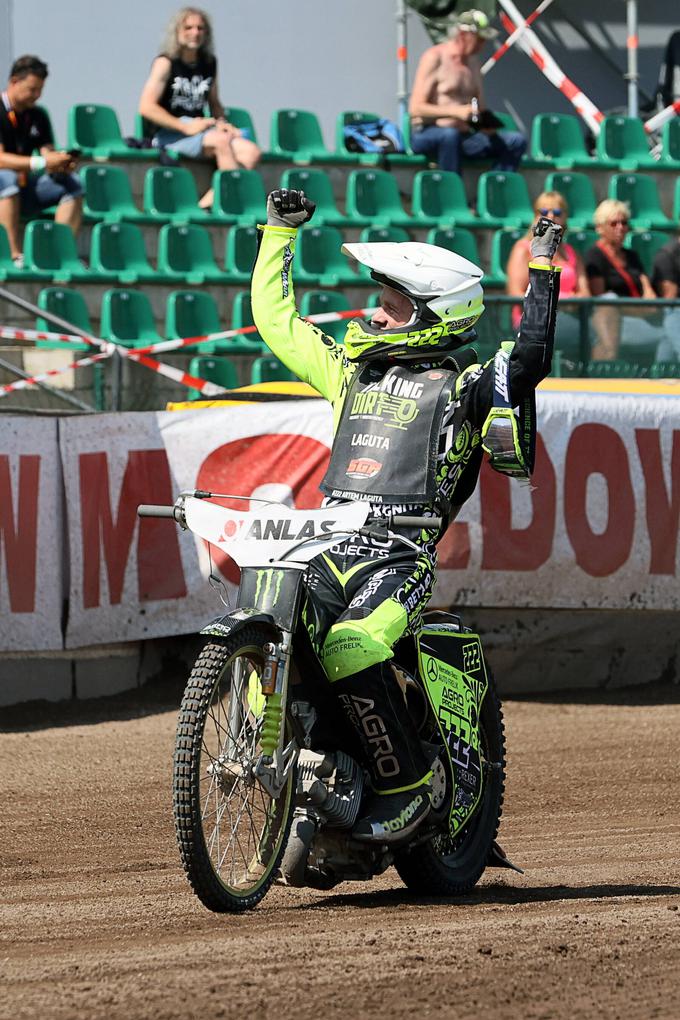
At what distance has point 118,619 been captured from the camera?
1011 cm

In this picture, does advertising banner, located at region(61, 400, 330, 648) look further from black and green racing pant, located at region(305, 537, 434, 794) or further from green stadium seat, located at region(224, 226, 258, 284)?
black and green racing pant, located at region(305, 537, 434, 794)

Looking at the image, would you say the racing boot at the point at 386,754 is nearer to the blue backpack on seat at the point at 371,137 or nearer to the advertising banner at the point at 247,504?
the advertising banner at the point at 247,504

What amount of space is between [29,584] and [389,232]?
645cm

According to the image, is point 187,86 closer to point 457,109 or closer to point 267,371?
point 457,109

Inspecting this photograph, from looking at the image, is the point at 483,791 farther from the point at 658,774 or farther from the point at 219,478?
the point at 219,478

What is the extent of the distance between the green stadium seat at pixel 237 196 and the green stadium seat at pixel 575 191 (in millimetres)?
3262

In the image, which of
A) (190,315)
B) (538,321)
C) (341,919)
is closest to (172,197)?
(190,315)

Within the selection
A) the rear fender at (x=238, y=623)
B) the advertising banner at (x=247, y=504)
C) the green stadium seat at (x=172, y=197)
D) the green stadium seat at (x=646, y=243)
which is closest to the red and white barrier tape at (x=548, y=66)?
the green stadium seat at (x=646, y=243)

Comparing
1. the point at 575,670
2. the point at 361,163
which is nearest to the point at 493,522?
the point at 575,670

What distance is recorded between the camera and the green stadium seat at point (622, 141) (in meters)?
17.9

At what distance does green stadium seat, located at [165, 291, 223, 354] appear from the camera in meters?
13.7

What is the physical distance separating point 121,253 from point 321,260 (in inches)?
71.0

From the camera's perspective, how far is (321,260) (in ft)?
49.0

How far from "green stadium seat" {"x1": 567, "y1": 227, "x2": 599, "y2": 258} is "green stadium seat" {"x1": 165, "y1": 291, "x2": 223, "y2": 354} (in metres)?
3.84
